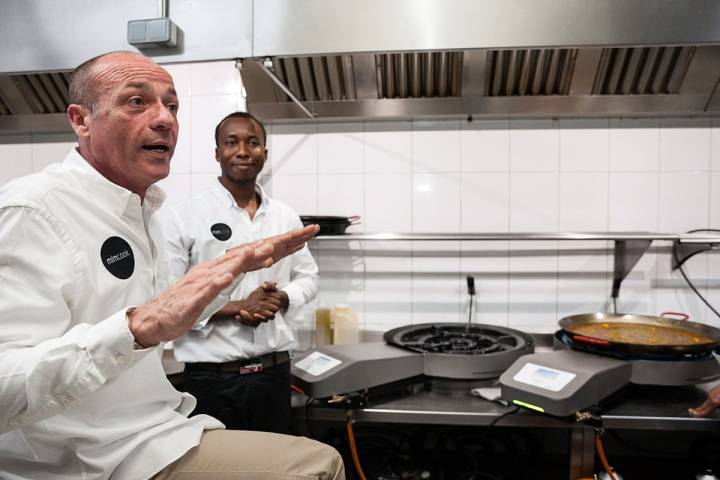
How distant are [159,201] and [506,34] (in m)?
1.09

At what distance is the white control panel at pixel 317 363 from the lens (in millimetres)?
1604

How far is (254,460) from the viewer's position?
0.93 m

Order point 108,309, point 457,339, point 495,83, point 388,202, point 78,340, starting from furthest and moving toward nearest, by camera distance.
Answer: point 388,202, point 495,83, point 457,339, point 108,309, point 78,340

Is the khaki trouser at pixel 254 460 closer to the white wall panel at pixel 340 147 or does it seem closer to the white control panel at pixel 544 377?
the white control panel at pixel 544 377

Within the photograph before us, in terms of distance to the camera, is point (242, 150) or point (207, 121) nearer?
point (242, 150)

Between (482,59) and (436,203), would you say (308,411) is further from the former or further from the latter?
(482,59)

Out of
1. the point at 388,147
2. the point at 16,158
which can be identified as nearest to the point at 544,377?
the point at 388,147

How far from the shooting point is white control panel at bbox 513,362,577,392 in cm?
140

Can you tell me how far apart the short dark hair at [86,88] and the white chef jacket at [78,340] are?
4.5 inches

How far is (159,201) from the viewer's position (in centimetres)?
111

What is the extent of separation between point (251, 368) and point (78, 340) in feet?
3.20

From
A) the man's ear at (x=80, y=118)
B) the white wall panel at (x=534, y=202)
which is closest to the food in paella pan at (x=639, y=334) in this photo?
the white wall panel at (x=534, y=202)

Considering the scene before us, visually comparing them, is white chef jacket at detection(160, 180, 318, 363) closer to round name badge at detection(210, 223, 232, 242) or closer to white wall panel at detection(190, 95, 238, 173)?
round name badge at detection(210, 223, 232, 242)

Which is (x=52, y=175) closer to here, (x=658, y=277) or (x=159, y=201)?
(x=159, y=201)
